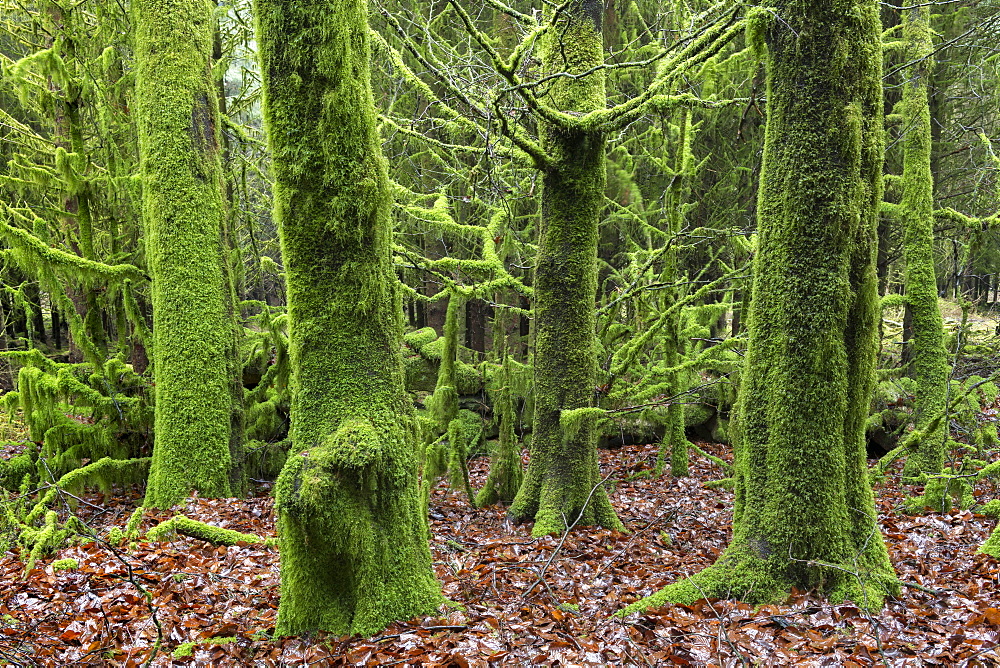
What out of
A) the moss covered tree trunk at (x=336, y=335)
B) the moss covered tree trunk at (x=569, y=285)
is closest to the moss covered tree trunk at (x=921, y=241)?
the moss covered tree trunk at (x=569, y=285)

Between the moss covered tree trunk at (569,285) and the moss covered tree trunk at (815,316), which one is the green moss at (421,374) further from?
the moss covered tree trunk at (815,316)

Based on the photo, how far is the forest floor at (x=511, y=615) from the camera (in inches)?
133

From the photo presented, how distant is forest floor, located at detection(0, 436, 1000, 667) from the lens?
11.1 ft

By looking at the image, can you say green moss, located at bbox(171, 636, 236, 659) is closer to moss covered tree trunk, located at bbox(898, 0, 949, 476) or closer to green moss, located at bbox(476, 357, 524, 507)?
green moss, located at bbox(476, 357, 524, 507)

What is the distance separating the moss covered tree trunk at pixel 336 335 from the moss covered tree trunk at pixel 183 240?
345 cm

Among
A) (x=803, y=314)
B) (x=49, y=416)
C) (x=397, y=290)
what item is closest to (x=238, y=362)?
(x=49, y=416)

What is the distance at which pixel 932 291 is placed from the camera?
8.65 m

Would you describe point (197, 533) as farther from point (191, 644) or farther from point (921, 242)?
point (921, 242)

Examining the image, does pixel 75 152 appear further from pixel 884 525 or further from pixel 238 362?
pixel 884 525

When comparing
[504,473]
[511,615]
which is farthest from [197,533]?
[504,473]

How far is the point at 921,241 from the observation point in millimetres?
8719

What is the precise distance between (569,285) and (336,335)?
334 cm

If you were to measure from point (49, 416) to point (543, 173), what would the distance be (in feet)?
21.0

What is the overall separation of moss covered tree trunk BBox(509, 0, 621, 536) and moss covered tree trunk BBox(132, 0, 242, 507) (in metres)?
3.65
